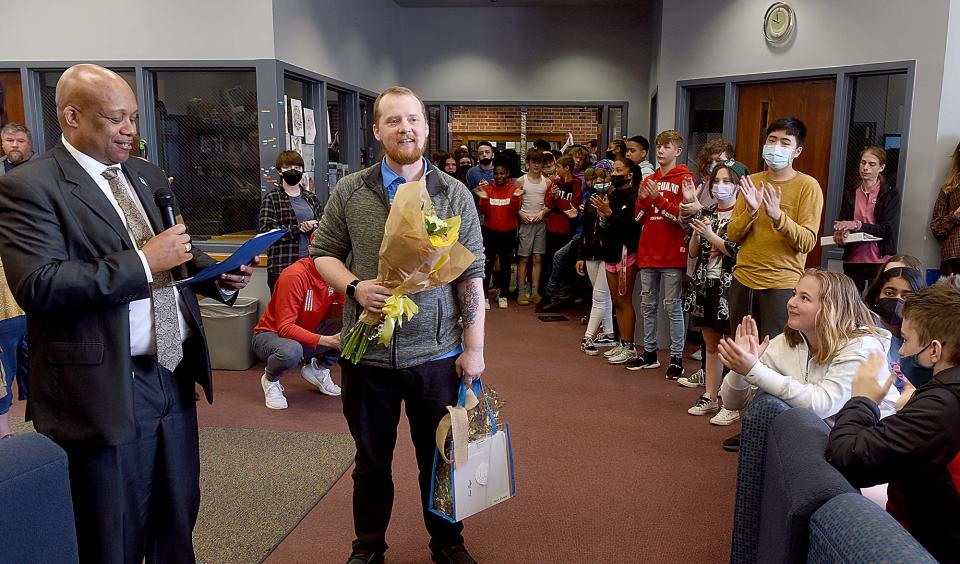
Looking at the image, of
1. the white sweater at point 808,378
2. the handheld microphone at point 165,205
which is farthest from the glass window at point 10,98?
the white sweater at point 808,378

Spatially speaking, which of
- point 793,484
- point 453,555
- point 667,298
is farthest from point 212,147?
point 793,484

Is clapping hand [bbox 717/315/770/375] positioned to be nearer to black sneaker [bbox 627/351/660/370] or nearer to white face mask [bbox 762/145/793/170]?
white face mask [bbox 762/145/793/170]

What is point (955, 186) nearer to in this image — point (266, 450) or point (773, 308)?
point (773, 308)

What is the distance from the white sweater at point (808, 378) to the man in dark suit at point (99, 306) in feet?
5.47

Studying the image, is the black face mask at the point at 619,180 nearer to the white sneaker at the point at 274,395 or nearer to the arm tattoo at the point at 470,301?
the white sneaker at the point at 274,395

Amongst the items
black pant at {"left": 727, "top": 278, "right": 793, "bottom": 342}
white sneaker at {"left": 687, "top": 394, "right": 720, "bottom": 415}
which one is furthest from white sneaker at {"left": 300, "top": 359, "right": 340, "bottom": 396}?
black pant at {"left": 727, "top": 278, "right": 793, "bottom": 342}

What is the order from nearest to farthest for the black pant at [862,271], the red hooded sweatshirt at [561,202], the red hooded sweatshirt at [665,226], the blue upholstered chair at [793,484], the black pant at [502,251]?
1. the blue upholstered chair at [793,484]
2. the red hooded sweatshirt at [665,226]
3. the black pant at [862,271]
4. the red hooded sweatshirt at [561,202]
5. the black pant at [502,251]

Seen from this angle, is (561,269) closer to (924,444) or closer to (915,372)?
(915,372)

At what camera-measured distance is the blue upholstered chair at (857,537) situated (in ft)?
3.49

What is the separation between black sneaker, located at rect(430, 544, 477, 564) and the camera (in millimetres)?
2428

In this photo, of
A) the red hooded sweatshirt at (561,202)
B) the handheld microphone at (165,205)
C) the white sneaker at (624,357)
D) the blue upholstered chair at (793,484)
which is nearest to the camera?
the blue upholstered chair at (793,484)

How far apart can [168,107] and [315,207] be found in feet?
4.99

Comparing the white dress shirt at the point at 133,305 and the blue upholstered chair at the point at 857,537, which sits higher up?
the white dress shirt at the point at 133,305

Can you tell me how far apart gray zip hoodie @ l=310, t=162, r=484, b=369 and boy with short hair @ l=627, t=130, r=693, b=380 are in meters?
2.61
